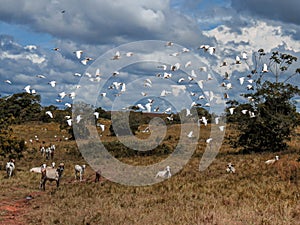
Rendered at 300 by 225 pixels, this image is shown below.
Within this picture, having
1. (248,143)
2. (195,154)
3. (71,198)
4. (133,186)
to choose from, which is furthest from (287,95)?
(71,198)

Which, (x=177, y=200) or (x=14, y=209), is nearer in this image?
(x=177, y=200)

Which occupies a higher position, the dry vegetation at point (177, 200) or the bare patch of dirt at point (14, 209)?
the dry vegetation at point (177, 200)

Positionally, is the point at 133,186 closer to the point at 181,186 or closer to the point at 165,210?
the point at 181,186

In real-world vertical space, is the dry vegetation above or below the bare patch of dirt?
above

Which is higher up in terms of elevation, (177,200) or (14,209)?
(177,200)

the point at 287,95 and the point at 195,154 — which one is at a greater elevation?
the point at 287,95

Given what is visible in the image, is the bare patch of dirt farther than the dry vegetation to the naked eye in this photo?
Yes

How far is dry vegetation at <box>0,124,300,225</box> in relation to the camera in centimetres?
1113

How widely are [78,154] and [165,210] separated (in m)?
29.8

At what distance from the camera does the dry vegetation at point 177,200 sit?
36.5 ft

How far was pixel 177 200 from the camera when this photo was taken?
14352mm

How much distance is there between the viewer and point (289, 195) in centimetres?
1437

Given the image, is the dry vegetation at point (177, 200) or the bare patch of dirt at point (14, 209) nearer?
the dry vegetation at point (177, 200)

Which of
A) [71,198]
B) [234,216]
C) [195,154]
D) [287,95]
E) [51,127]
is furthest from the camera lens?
[51,127]
